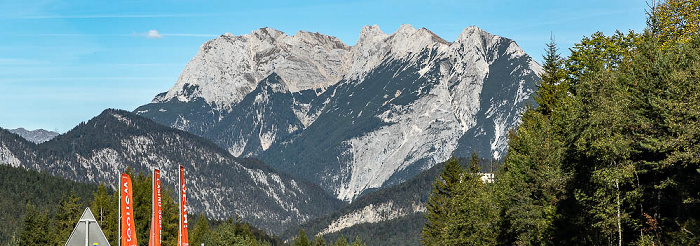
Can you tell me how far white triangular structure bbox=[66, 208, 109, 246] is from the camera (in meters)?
30.3

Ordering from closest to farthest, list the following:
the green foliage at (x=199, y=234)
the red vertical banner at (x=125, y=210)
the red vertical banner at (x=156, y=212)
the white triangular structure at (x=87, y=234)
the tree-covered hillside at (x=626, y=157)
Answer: the white triangular structure at (x=87, y=234) → the red vertical banner at (x=125, y=210) → the red vertical banner at (x=156, y=212) → the tree-covered hillside at (x=626, y=157) → the green foliage at (x=199, y=234)

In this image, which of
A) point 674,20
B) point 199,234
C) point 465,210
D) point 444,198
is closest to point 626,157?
point 674,20

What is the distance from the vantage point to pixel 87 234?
99.6 ft

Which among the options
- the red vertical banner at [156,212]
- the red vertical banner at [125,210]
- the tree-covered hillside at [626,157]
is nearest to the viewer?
the red vertical banner at [125,210]

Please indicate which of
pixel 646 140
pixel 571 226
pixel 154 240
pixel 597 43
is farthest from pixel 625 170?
pixel 597 43

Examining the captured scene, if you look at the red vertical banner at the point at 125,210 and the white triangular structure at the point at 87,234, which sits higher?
the red vertical banner at the point at 125,210

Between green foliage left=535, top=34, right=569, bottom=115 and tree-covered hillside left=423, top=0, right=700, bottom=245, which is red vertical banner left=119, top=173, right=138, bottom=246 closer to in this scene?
tree-covered hillside left=423, top=0, right=700, bottom=245

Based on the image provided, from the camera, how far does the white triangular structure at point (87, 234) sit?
30.3 meters

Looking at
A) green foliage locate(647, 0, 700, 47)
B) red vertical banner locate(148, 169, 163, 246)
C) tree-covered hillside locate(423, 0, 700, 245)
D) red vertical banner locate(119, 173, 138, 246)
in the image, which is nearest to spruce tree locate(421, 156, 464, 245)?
tree-covered hillside locate(423, 0, 700, 245)

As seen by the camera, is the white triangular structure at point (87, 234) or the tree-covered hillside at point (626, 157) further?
the tree-covered hillside at point (626, 157)

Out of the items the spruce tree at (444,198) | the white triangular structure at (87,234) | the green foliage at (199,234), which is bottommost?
the white triangular structure at (87,234)

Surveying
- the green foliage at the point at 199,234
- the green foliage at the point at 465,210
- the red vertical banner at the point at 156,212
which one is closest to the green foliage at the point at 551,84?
the green foliage at the point at 465,210

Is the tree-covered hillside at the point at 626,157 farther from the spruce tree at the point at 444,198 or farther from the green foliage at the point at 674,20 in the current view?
the spruce tree at the point at 444,198

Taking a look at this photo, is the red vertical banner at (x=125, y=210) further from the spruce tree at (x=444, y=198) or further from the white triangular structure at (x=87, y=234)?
the spruce tree at (x=444, y=198)
